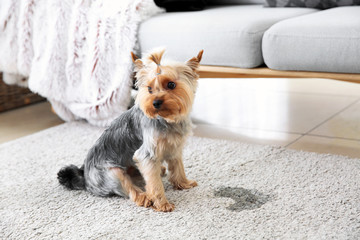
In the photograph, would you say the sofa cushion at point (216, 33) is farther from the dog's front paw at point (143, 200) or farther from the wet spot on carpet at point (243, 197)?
the dog's front paw at point (143, 200)

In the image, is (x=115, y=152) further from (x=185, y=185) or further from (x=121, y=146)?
(x=185, y=185)

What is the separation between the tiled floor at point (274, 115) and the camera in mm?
2184

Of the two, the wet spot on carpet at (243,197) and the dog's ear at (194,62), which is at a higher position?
the dog's ear at (194,62)

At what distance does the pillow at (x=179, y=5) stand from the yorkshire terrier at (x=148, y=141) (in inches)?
38.1

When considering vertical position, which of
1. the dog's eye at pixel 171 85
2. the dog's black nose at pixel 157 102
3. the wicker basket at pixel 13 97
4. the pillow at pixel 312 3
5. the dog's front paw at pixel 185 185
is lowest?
the wicker basket at pixel 13 97

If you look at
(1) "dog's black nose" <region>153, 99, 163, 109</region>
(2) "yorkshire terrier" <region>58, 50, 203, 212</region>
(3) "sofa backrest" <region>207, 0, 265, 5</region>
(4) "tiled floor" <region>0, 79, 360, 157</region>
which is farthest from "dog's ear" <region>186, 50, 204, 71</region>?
(3) "sofa backrest" <region>207, 0, 265, 5</region>

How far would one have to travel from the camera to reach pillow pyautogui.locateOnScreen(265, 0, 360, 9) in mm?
2332

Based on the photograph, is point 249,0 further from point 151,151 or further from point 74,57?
point 151,151

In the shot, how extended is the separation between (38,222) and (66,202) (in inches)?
5.9

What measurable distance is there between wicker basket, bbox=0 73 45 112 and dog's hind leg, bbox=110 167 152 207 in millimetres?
1661

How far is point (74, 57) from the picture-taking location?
243 cm

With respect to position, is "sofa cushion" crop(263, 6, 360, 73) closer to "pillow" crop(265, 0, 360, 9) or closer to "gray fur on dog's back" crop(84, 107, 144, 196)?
"pillow" crop(265, 0, 360, 9)

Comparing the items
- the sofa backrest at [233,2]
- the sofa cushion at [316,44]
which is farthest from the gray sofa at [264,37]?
the sofa backrest at [233,2]

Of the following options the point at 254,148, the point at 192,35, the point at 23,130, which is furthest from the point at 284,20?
the point at 23,130
